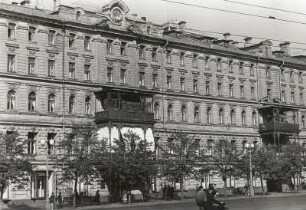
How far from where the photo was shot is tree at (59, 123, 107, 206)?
48312 mm

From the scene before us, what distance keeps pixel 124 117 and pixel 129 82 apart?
5.68 metres

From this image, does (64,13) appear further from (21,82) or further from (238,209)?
(238,209)

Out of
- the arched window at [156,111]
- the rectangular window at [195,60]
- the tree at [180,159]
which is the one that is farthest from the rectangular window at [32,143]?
the rectangular window at [195,60]

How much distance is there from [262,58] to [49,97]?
3563 centimetres

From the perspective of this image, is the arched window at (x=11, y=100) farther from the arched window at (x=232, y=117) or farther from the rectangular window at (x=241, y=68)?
the rectangular window at (x=241, y=68)

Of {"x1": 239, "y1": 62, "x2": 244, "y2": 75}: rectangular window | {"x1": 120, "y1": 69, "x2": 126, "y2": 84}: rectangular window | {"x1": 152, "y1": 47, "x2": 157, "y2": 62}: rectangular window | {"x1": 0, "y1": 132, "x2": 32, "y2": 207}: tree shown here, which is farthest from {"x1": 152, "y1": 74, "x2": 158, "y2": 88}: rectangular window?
{"x1": 0, "y1": 132, "x2": 32, "y2": 207}: tree

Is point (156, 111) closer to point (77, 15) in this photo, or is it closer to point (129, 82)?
point (129, 82)

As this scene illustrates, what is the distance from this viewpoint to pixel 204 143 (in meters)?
68.6

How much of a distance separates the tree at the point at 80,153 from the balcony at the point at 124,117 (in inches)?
153

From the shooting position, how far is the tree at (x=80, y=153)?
48312 millimetres

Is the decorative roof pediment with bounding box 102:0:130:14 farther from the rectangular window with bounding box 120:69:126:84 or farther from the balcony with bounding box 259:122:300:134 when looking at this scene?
the balcony with bounding box 259:122:300:134

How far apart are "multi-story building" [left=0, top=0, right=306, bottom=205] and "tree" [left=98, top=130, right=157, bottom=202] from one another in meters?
3.36

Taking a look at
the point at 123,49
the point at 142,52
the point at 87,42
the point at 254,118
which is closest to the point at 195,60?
the point at 142,52

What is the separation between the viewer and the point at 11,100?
52250mm
